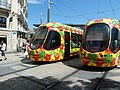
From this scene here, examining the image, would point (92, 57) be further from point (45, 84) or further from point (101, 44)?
point (45, 84)

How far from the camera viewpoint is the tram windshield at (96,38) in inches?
391

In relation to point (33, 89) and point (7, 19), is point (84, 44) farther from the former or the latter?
point (7, 19)

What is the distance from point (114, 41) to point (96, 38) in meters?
0.97

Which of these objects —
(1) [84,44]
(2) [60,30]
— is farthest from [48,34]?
(1) [84,44]

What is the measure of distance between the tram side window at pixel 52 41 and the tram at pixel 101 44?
257 centimetres

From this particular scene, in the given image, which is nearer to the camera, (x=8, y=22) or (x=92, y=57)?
(x=92, y=57)

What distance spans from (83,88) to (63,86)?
0.76 m

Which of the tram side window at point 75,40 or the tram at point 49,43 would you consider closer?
the tram at point 49,43

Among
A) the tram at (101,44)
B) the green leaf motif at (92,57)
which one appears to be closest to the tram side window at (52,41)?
the tram at (101,44)

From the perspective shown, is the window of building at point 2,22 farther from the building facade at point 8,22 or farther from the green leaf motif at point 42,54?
the green leaf motif at point 42,54

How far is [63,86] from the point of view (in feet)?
23.4

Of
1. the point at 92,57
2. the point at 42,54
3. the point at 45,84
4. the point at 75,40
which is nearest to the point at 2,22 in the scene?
the point at 75,40

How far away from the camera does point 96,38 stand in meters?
10.3

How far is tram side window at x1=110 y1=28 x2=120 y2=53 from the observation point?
394 inches
